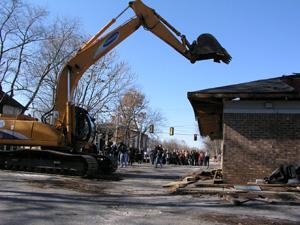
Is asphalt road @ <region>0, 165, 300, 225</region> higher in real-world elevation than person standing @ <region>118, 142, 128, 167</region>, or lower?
lower

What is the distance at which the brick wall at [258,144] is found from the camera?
50.2ft

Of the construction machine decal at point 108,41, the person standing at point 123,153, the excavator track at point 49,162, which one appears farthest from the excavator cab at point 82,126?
the person standing at point 123,153

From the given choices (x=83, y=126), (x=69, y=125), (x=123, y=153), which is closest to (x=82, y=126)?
(x=83, y=126)

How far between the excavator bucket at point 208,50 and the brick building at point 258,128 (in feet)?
5.78

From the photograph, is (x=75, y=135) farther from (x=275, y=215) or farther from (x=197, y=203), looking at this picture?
(x=275, y=215)

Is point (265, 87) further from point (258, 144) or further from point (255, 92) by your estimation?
point (258, 144)

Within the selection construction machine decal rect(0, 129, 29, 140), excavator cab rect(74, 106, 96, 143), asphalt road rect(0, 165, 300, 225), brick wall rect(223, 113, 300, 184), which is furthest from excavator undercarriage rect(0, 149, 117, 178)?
brick wall rect(223, 113, 300, 184)

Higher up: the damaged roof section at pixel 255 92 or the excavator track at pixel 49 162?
the damaged roof section at pixel 255 92

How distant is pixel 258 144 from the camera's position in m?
15.5

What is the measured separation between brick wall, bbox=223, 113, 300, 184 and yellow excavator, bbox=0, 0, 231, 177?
3703 mm

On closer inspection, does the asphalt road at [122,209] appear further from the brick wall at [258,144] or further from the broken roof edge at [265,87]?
the broken roof edge at [265,87]

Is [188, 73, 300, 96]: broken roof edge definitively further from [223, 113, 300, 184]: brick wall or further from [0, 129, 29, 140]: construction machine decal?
[0, 129, 29, 140]: construction machine decal

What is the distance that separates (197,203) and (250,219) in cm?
236

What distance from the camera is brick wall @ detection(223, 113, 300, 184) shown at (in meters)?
15.3
